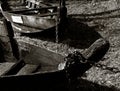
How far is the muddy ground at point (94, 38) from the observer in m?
9.12

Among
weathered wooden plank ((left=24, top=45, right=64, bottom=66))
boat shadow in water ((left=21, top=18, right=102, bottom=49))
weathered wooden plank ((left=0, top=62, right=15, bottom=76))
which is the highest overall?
weathered wooden plank ((left=24, top=45, right=64, bottom=66))

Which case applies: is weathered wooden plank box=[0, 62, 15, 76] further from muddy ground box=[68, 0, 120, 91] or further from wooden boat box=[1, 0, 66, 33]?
wooden boat box=[1, 0, 66, 33]

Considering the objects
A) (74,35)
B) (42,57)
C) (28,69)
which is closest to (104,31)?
(74,35)

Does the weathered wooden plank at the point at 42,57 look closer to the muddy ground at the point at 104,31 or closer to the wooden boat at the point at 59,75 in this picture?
the wooden boat at the point at 59,75

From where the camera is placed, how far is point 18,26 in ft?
47.8

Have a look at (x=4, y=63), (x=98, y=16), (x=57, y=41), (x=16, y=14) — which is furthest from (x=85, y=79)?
(x=98, y=16)

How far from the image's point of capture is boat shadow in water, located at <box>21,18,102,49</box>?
13.0 meters

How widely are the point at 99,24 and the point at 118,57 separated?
15.0 feet

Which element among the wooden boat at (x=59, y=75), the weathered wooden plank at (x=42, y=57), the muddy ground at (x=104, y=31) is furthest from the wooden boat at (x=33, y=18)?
the wooden boat at (x=59, y=75)

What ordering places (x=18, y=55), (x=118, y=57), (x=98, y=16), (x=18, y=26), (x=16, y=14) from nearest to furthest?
1. (x=18, y=55)
2. (x=118, y=57)
3. (x=16, y=14)
4. (x=18, y=26)
5. (x=98, y=16)

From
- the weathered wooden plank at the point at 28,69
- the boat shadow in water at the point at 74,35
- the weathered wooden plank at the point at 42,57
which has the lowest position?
the boat shadow in water at the point at 74,35

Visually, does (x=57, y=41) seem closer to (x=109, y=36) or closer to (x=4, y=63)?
(x=109, y=36)

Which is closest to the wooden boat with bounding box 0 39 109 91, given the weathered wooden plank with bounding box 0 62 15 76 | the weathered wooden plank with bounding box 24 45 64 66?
the weathered wooden plank with bounding box 24 45 64 66

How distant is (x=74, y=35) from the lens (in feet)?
47.1
